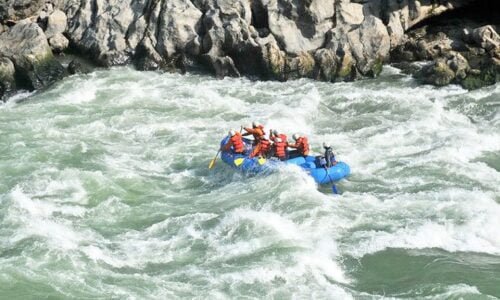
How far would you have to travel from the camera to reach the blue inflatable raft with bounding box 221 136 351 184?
51.1 ft

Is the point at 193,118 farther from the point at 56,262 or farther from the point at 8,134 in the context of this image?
the point at 56,262

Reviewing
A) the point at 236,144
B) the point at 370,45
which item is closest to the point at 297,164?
the point at 236,144

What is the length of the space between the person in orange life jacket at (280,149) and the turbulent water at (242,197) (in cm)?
72

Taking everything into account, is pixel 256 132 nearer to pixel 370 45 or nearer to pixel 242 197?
pixel 242 197

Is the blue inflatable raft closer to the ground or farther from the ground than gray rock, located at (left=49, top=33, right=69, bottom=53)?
closer to the ground

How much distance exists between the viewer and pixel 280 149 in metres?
16.4

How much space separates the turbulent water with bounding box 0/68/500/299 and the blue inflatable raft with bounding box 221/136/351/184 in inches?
8.3

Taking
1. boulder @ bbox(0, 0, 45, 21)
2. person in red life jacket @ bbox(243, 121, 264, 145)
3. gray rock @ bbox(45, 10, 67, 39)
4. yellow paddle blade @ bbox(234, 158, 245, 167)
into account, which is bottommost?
yellow paddle blade @ bbox(234, 158, 245, 167)

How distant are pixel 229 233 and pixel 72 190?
4006mm

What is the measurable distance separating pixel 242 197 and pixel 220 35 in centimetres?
981

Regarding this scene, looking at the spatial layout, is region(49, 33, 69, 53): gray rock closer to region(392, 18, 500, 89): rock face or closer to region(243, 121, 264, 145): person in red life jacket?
region(243, 121, 264, 145): person in red life jacket

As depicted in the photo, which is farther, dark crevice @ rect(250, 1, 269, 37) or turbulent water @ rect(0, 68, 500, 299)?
dark crevice @ rect(250, 1, 269, 37)

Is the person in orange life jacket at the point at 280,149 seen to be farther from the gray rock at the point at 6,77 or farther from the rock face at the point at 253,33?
the gray rock at the point at 6,77

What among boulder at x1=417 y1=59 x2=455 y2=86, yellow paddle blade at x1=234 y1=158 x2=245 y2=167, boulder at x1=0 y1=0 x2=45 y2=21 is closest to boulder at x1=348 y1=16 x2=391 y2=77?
boulder at x1=417 y1=59 x2=455 y2=86
